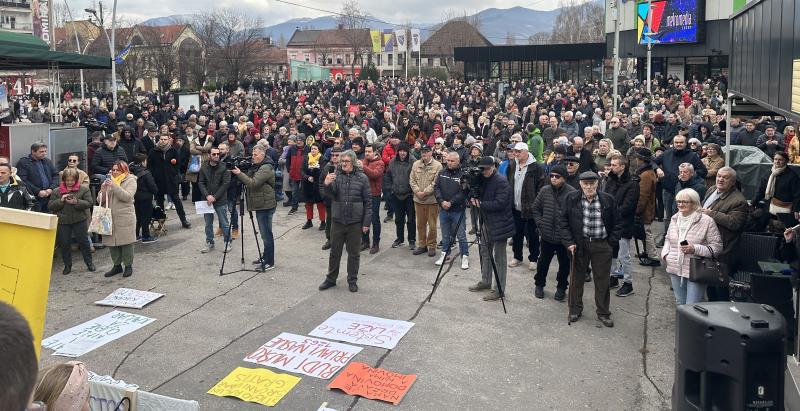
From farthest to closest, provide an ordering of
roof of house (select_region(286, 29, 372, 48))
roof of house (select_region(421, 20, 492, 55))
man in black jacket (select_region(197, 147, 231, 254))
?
roof of house (select_region(286, 29, 372, 48)), roof of house (select_region(421, 20, 492, 55)), man in black jacket (select_region(197, 147, 231, 254))

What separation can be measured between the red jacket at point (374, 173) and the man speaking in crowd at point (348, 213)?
2.18m

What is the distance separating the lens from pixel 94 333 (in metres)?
7.32

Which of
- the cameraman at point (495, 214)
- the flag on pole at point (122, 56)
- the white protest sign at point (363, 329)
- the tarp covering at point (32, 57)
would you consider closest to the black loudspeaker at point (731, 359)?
the white protest sign at point (363, 329)

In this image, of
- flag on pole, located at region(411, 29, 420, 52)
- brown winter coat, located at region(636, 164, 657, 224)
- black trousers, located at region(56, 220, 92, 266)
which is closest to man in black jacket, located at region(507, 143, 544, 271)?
brown winter coat, located at region(636, 164, 657, 224)

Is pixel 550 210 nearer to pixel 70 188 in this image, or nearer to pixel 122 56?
pixel 70 188

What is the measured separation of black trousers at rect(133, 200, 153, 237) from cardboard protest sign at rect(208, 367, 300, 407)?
216 inches

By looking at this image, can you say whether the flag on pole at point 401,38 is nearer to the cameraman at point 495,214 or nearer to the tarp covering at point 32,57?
the tarp covering at point 32,57

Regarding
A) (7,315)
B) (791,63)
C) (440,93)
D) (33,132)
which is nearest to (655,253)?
(791,63)

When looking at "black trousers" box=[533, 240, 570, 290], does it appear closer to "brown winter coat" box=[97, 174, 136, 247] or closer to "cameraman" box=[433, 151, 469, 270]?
"cameraman" box=[433, 151, 469, 270]

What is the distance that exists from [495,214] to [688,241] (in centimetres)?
233

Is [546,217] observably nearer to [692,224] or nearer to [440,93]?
[692,224]

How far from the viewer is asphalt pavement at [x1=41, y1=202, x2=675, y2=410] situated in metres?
5.86

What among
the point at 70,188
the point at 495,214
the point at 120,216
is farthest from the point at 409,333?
the point at 70,188

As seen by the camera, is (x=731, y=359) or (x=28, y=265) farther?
(x=731, y=359)
